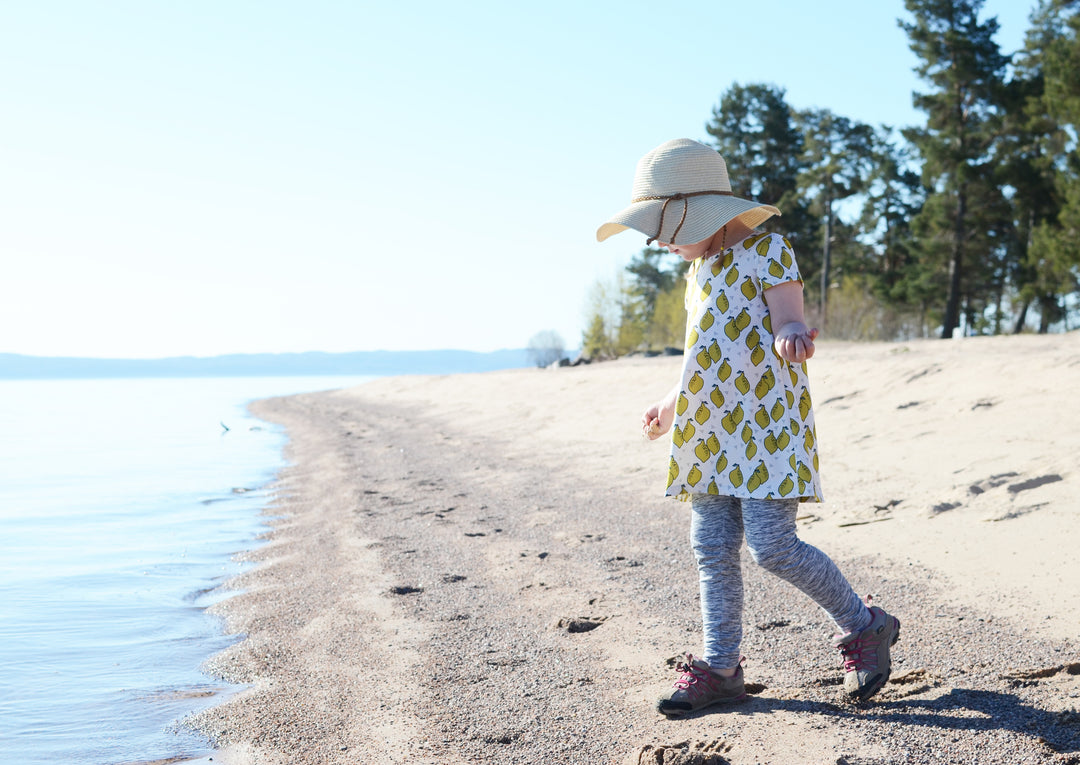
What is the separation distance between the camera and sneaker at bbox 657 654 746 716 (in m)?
2.87

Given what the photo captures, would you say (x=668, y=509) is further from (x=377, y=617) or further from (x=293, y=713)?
(x=293, y=713)

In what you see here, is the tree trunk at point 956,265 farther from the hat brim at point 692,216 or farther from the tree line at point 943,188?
the hat brim at point 692,216

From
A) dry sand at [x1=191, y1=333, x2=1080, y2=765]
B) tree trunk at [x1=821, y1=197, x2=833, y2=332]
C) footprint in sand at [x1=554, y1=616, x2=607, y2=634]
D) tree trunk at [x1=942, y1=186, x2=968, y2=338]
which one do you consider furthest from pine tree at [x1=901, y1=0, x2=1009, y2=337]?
footprint in sand at [x1=554, y1=616, x2=607, y2=634]

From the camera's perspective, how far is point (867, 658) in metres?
2.87

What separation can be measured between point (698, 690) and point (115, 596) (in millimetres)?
4796

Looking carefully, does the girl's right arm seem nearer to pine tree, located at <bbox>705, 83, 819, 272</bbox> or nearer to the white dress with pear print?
the white dress with pear print

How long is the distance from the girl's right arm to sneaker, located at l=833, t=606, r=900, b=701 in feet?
2.97

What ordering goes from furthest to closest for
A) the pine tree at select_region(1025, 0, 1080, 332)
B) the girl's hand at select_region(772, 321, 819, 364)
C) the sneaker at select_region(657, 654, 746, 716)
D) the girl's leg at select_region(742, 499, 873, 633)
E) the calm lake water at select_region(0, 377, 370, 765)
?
1. the pine tree at select_region(1025, 0, 1080, 332)
2. the calm lake water at select_region(0, 377, 370, 765)
3. the sneaker at select_region(657, 654, 746, 716)
4. the girl's leg at select_region(742, 499, 873, 633)
5. the girl's hand at select_region(772, 321, 819, 364)

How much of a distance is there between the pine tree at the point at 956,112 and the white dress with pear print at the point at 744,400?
27212 mm

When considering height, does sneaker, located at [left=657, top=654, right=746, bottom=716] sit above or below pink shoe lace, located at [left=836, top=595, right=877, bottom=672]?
below

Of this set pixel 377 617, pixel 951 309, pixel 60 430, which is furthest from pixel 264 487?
pixel 951 309

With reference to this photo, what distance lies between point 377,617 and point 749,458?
8.37 feet

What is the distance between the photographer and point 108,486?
13156 mm

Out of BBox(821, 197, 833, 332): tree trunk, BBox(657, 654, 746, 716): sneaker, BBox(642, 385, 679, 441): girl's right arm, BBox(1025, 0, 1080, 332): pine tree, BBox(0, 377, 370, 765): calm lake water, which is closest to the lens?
BBox(657, 654, 746, 716): sneaker
